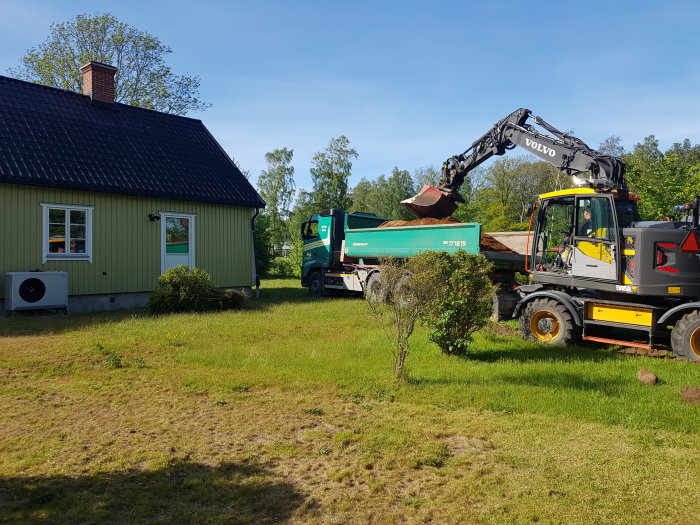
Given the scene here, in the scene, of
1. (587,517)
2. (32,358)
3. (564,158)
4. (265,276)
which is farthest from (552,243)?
(265,276)

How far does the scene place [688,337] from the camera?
28.5 feet

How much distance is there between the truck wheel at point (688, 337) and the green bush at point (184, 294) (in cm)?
1046

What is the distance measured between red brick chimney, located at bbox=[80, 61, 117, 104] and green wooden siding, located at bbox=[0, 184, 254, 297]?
4.44 meters

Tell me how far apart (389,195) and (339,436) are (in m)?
56.8

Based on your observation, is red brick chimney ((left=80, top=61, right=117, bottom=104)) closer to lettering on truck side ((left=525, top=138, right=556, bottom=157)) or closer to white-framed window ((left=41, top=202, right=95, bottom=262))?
white-framed window ((left=41, top=202, right=95, bottom=262))

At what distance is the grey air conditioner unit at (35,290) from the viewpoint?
13.2 metres

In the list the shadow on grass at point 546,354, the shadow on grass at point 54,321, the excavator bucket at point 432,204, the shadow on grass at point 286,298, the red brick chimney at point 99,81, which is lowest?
the shadow on grass at point 546,354

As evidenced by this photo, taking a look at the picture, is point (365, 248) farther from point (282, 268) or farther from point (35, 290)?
point (282, 268)

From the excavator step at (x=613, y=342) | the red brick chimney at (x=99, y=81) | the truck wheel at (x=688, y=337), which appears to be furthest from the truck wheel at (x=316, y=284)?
the truck wheel at (x=688, y=337)

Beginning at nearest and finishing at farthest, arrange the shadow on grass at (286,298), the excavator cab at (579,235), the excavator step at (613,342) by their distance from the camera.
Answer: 1. the excavator step at (613,342)
2. the excavator cab at (579,235)
3. the shadow on grass at (286,298)

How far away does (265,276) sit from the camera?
3148cm

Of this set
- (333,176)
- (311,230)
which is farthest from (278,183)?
(311,230)

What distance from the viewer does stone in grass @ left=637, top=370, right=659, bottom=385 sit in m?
7.27

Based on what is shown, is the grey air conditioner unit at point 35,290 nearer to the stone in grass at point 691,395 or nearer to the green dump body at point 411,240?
the green dump body at point 411,240
